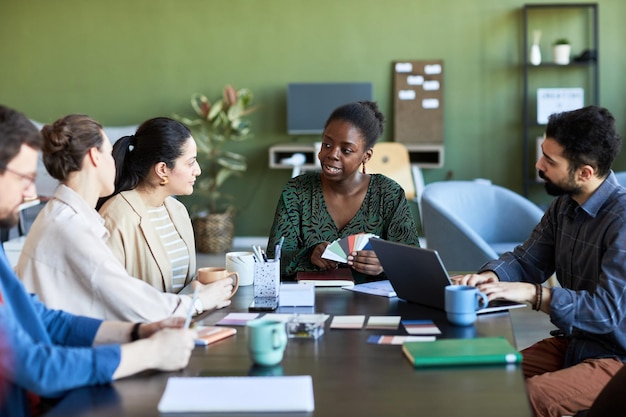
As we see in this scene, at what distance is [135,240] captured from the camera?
8.80 feet

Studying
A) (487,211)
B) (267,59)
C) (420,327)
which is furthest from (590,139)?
(267,59)

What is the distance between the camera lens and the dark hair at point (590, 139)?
7.68 feet

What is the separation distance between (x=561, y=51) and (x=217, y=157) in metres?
3.10

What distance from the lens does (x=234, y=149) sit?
25.2 feet

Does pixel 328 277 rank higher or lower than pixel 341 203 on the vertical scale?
lower

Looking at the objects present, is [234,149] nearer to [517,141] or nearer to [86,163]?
[517,141]

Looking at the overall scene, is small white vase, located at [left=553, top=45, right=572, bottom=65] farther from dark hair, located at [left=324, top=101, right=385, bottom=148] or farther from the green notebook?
the green notebook

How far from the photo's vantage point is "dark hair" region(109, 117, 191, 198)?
279cm

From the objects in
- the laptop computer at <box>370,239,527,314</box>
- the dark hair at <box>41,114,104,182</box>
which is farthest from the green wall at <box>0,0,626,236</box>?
the dark hair at <box>41,114,104,182</box>

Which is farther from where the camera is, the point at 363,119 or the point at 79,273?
the point at 363,119

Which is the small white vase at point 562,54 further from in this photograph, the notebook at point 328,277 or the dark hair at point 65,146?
the dark hair at point 65,146

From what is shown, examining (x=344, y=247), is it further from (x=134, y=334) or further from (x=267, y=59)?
(x=267, y=59)

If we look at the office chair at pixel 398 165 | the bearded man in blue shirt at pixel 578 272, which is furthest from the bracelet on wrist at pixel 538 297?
the office chair at pixel 398 165

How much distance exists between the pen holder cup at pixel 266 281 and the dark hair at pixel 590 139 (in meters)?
0.88
